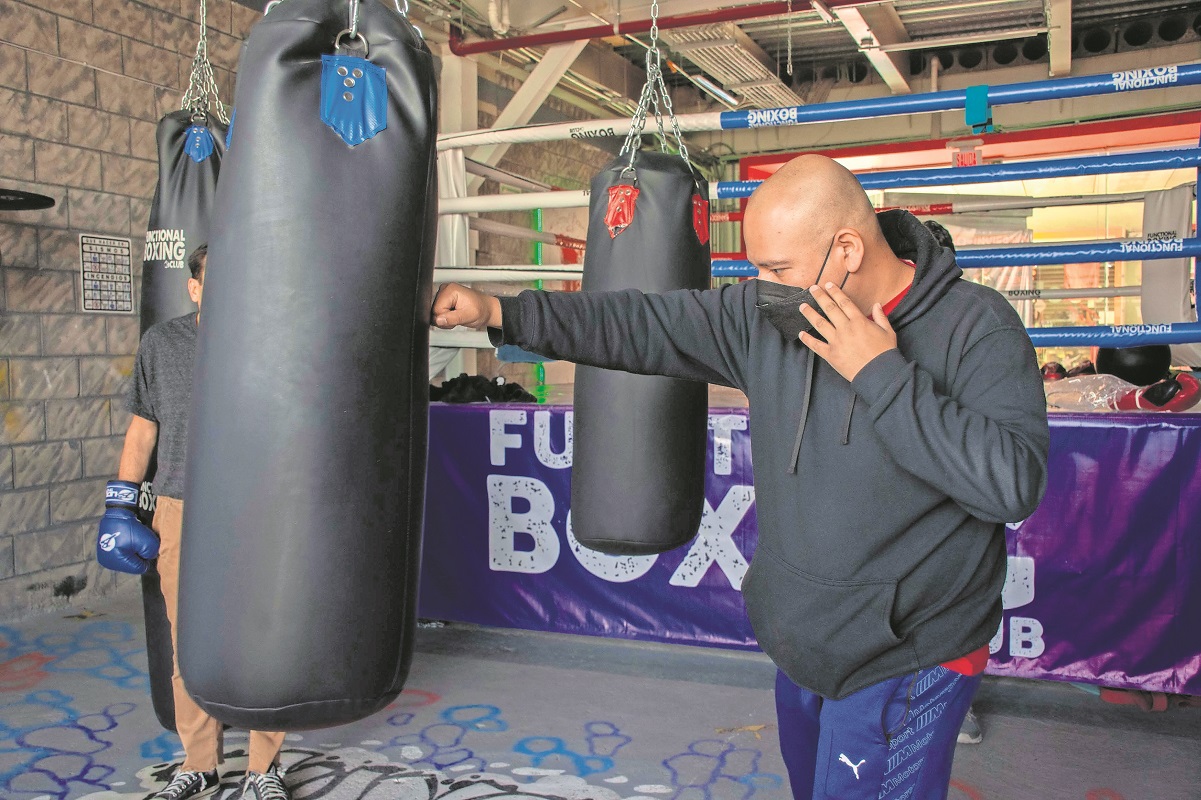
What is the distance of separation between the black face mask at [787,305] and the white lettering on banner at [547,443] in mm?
2650

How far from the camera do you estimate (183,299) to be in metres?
2.97

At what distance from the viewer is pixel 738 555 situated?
4008mm

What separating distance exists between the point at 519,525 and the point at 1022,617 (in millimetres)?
2011

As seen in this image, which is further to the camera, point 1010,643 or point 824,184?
point 1010,643

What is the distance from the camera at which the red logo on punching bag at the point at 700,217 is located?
8.89 ft

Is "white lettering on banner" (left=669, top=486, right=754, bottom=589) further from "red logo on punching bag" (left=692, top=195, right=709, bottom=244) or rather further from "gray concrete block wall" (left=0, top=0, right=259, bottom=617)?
"gray concrete block wall" (left=0, top=0, right=259, bottom=617)

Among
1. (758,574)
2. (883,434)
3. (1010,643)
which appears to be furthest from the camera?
(1010,643)

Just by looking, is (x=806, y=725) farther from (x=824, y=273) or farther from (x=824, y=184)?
(x=824, y=184)

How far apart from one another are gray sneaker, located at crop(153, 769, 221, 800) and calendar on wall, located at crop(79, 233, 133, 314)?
9.46 ft

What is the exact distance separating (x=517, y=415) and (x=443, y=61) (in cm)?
404

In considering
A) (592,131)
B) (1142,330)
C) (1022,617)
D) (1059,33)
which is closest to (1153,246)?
(1142,330)

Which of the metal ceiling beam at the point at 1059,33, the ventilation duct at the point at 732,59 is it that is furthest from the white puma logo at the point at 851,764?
the ventilation duct at the point at 732,59

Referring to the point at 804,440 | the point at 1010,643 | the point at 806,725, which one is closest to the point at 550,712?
the point at 1010,643

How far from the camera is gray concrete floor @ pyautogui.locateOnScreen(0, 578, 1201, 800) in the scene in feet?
9.51
